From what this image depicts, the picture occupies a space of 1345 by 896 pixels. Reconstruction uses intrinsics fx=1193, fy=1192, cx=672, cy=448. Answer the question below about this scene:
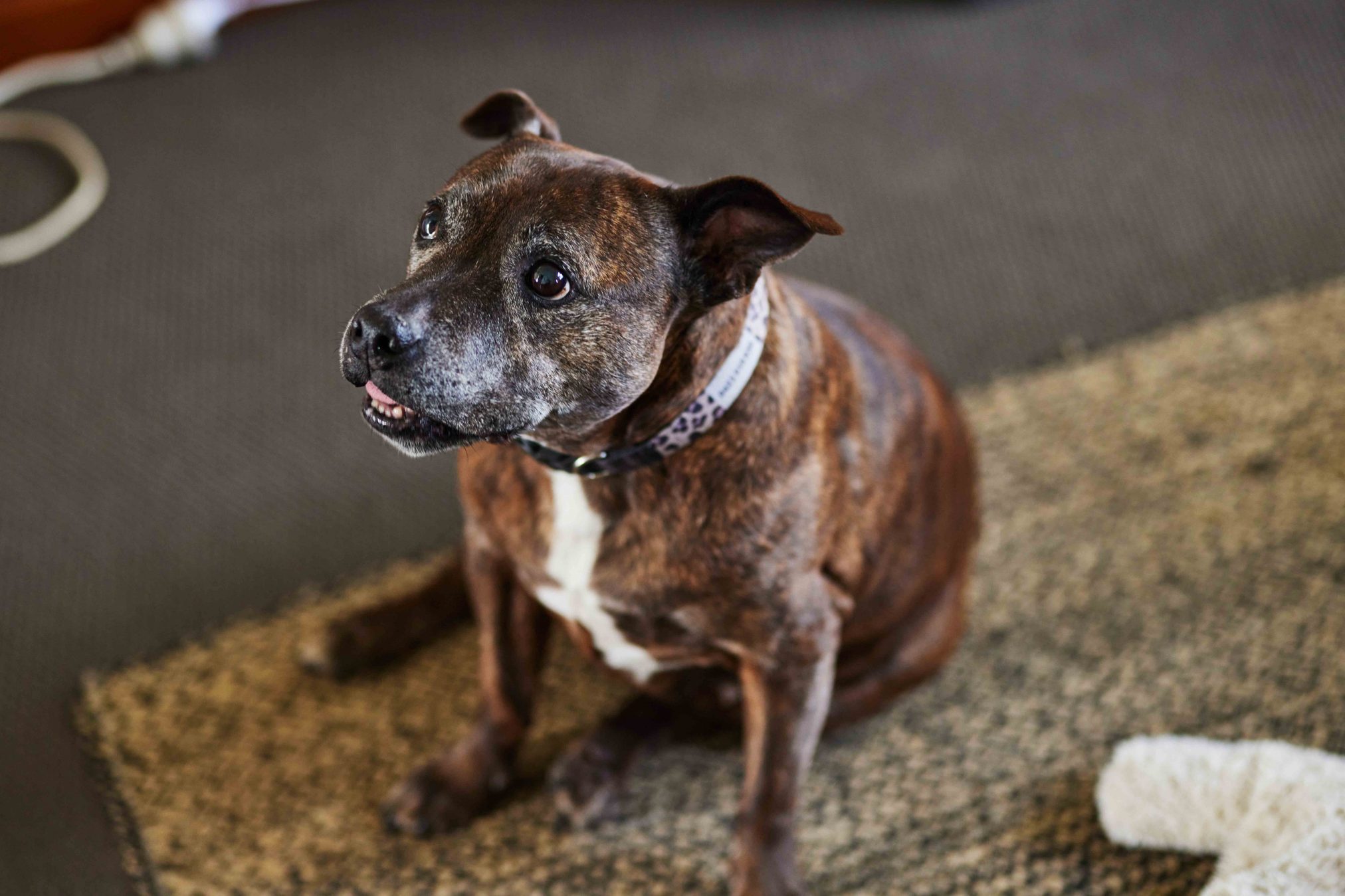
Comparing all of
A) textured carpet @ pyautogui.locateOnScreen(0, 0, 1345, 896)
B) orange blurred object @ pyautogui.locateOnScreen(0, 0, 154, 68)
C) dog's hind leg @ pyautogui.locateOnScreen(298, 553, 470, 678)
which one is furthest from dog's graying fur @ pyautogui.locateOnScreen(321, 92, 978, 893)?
orange blurred object @ pyautogui.locateOnScreen(0, 0, 154, 68)

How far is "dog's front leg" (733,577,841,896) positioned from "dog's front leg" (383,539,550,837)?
0.35m

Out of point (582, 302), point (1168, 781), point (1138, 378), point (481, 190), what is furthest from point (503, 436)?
point (1138, 378)

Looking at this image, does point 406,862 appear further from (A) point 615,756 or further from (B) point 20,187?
(B) point 20,187

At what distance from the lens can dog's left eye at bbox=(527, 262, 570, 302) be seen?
132 cm

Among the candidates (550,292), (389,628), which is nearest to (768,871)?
(389,628)

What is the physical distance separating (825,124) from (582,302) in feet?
6.92

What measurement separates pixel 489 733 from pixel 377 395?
2.36ft

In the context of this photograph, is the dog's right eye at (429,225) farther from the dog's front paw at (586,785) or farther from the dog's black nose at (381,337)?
the dog's front paw at (586,785)

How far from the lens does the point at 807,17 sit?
3613mm

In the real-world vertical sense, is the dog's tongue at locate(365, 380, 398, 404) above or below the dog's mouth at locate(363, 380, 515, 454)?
above

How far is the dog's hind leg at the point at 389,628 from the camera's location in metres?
2.06

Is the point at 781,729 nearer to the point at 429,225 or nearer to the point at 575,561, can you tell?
the point at 575,561

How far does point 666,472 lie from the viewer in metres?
1.46

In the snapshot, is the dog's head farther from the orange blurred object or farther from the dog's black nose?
the orange blurred object
